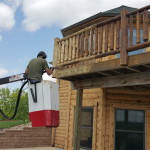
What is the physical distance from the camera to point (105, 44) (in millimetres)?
5535

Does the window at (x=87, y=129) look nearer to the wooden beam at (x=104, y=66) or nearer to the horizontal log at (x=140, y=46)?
the wooden beam at (x=104, y=66)

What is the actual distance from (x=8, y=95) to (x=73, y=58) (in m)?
60.7

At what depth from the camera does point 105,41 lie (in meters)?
5.53

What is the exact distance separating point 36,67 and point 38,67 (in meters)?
0.03

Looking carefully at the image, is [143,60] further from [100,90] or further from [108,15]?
[108,15]

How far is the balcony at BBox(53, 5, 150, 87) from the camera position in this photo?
16.1ft

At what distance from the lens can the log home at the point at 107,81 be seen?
5154mm

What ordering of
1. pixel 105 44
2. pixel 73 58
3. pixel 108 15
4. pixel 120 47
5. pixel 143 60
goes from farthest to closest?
pixel 108 15
pixel 73 58
pixel 105 44
pixel 120 47
pixel 143 60

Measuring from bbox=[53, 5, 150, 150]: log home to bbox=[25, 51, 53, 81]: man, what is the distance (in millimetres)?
1128

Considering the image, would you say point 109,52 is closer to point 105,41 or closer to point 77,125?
point 105,41

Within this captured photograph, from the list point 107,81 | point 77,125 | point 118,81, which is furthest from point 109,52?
point 77,125

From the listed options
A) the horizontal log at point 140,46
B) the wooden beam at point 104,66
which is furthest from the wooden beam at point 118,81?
the horizontal log at point 140,46

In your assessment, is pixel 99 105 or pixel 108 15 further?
pixel 108 15

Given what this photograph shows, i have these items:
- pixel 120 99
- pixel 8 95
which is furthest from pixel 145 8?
pixel 8 95
